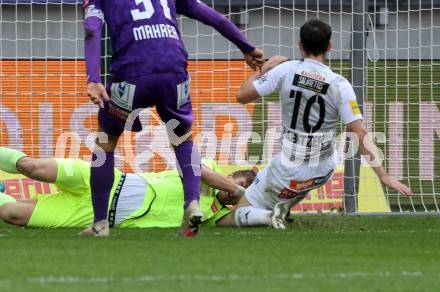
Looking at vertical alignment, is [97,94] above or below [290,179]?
above

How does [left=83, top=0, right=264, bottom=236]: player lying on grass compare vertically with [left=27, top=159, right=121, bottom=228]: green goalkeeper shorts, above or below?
above

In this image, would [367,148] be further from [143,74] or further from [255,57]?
[143,74]

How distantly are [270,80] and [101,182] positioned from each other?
146cm

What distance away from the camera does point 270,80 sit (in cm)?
795

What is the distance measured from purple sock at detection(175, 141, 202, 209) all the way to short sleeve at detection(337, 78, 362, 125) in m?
1.15

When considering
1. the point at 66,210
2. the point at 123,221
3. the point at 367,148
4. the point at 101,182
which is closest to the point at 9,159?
the point at 66,210

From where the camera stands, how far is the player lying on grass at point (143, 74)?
7.00 metres

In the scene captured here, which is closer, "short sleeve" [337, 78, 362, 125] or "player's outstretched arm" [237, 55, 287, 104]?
"short sleeve" [337, 78, 362, 125]

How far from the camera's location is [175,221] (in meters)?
8.59

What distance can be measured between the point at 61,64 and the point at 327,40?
4.33 m

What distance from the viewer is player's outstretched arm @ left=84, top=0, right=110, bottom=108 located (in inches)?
267

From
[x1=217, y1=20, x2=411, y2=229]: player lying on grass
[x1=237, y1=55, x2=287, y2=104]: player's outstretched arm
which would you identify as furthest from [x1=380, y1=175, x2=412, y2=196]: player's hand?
[x1=237, y1=55, x2=287, y2=104]: player's outstretched arm

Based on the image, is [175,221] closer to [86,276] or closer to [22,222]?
[22,222]

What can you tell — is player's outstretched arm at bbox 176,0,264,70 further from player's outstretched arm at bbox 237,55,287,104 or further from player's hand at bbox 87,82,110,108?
player's hand at bbox 87,82,110,108
